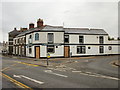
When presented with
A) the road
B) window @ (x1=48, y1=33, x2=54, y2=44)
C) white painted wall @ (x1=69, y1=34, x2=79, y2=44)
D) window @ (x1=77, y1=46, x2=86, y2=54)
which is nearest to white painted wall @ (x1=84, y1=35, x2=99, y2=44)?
window @ (x1=77, y1=46, x2=86, y2=54)

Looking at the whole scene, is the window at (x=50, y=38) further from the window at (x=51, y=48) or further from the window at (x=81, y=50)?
the window at (x=81, y=50)

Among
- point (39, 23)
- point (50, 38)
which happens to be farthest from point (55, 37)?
point (39, 23)

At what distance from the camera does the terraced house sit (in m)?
31.9

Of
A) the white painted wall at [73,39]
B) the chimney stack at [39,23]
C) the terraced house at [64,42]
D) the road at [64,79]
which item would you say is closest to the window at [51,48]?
the terraced house at [64,42]

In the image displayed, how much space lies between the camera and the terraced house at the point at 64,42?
31903mm

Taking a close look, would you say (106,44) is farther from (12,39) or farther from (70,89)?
(12,39)

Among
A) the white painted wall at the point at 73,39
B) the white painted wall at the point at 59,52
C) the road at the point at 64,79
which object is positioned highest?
the white painted wall at the point at 73,39

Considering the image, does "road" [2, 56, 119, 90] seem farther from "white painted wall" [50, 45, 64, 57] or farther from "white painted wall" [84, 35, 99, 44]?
"white painted wall" [84, 35, 99, 44]

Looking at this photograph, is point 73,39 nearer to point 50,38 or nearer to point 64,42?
point 64,42

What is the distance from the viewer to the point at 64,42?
109ft

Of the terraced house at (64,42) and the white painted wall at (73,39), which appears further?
the white painted wall at (73,39)

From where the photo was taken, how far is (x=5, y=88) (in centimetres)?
865

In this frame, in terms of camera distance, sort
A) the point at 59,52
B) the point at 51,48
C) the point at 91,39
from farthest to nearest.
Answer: the point at 91,39
the point at 59,52
the point at 51,48

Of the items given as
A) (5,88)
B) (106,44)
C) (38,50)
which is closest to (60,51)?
(38,50)
